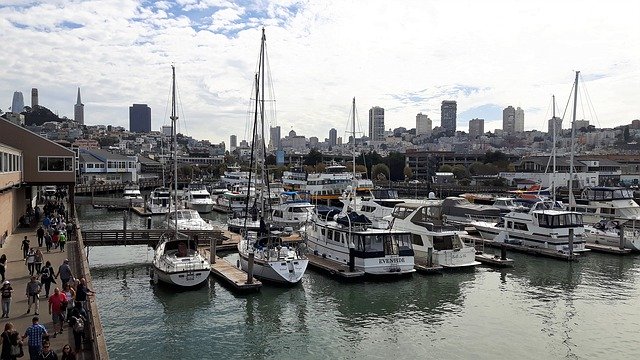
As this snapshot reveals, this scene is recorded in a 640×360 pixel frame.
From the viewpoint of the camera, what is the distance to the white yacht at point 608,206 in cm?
4538

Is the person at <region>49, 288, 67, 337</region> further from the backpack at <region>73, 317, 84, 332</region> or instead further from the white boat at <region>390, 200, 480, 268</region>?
the white boat at <region>390, 200, 480, 268</region>

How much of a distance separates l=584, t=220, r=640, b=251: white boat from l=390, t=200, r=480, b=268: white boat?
1380 centimetres

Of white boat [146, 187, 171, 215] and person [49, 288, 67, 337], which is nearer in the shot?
person [49, 288, 67, 337]

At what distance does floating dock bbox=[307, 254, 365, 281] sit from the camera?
94.7 ft

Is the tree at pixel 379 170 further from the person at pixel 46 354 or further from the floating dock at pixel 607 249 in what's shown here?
the person at pixel 46 354

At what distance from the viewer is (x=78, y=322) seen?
14234mm

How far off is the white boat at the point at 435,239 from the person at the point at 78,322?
21.0 meters

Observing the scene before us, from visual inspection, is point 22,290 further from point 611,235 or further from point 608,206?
point 608,206

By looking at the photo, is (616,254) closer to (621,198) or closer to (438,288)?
(621,198)

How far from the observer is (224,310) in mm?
23953

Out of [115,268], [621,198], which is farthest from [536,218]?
[115,268]

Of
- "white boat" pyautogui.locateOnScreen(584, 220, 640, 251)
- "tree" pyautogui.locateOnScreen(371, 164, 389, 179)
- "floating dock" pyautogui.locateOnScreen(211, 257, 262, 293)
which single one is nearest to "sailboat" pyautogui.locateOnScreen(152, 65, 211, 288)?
"floating dock" pyautogui.locateOnScreen(211, 257, 262, 293)

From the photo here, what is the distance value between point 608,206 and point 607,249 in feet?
30.1

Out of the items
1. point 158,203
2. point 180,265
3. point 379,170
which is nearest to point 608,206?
point 180,265
